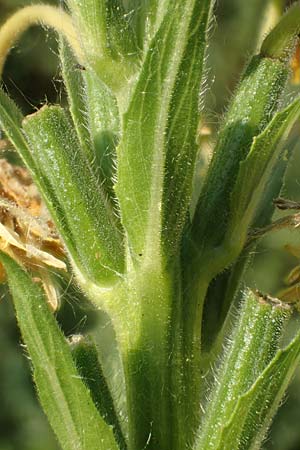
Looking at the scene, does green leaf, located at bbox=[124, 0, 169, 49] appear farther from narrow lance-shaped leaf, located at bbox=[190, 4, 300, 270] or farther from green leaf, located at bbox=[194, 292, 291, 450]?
green leaf, located at bbox=[194, 292, 291, 450]

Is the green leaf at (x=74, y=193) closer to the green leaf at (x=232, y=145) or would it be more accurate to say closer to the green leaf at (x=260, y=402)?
the green leaf at (x=232, y=145)

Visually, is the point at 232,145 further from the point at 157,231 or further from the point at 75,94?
the point at 75,94

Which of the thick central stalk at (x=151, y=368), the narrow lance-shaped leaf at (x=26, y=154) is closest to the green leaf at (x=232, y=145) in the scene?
the thick central stalk at (x=151, y=368)

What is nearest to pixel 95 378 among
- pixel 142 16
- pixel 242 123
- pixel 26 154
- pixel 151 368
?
pixel 151 368

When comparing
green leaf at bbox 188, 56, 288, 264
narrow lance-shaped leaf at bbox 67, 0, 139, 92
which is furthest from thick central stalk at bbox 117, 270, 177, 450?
narrow lance-shaped leaf at bbox 67, 0, 139, 92

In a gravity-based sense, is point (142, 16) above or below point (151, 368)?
above
